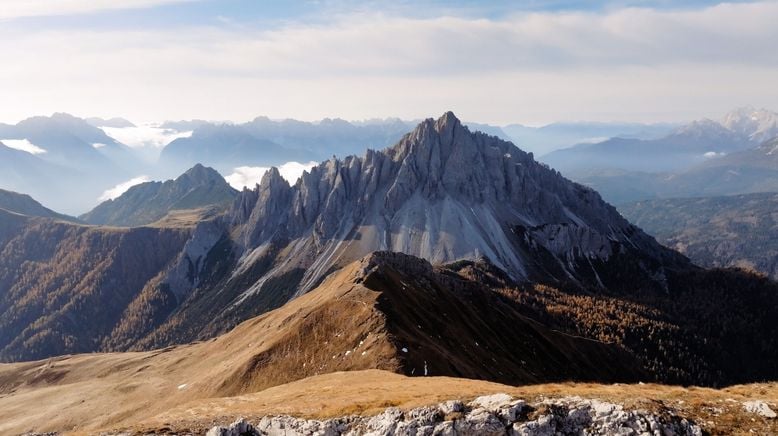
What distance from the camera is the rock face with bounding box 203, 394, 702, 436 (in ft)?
95.8

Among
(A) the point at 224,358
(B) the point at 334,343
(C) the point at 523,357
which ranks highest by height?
(B) the point at 334,343

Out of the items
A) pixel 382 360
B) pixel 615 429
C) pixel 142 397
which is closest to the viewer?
pixel 615 429

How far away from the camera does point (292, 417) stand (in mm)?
36219

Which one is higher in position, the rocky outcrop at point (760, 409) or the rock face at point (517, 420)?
the rock face at point (517, 420)

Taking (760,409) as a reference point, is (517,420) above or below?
above

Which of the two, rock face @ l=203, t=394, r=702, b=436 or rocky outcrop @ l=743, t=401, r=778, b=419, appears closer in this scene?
rock face @ l=203, t=394, r=702, b=436

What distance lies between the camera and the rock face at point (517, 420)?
1150 inches

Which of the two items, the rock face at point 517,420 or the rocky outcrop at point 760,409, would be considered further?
the rocky outcrop at point 760,409

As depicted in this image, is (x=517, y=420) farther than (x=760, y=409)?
Yes

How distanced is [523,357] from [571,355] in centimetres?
3240

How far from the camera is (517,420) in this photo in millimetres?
30328

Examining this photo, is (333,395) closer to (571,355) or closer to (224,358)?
(224,358)

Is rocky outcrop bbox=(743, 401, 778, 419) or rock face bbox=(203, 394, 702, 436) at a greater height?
rock face bbox=(203, 394, 702, 436)

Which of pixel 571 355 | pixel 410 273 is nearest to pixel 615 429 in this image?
pixel 410 273
